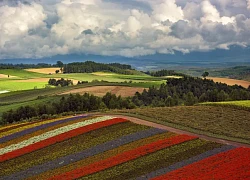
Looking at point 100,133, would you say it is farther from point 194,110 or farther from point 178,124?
point 194,110

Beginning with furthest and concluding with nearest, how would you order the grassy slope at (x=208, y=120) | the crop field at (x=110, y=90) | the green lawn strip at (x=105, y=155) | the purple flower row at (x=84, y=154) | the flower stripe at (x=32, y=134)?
the crop field at (x=110, y=90), the flower stripe at (x=32, y=134), the grassy slope at (x=208, y=120), the purple flower row at (x=84, y=154), the green lawn strip at (x=105, y=155)

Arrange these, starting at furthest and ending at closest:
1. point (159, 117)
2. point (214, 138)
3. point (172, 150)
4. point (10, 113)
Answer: point (10, 113) → point (159, 117) → point (214, 138) → point (172, 150)

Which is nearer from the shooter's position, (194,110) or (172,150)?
(172,150)

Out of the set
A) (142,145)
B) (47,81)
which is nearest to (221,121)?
(142,145)

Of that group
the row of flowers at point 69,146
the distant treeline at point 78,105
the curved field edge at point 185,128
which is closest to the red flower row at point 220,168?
the curved field edge at point 185,128

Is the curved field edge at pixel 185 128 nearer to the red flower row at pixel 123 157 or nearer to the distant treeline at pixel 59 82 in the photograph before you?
the red flower row at pixel 123 157

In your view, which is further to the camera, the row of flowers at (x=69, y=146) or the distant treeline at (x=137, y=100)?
the distant treeline at (x=137, y=100)

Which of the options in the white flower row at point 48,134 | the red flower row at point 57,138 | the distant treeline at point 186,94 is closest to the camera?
the red flower row at point 57,138

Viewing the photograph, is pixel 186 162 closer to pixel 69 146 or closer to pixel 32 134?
pixel 69 146
